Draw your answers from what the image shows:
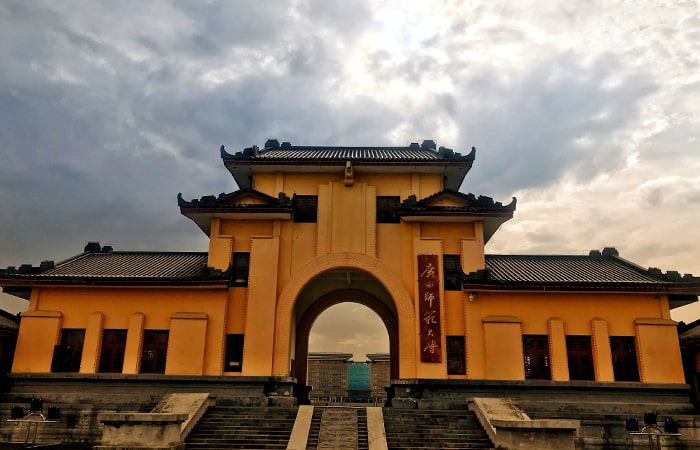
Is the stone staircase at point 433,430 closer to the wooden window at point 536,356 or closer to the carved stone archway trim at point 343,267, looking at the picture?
the carved stone archway trim at point 343,267

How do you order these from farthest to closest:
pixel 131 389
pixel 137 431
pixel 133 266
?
1. pixel 133 266
2. pixel 131 389
3. pixel 137 431

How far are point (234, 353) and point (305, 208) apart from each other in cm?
650

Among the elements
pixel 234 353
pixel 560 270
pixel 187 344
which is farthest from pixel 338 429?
pixel 560 270

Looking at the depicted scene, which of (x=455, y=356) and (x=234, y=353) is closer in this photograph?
(x=455, y=356)

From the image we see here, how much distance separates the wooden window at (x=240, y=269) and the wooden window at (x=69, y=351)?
5956 millimetres

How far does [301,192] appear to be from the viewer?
21.6 m

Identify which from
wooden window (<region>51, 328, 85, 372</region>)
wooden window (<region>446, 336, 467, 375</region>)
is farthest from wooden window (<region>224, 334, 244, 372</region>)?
wooden window (<region>446, 336, 467, 375</region>)

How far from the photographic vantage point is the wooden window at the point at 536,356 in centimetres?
1814

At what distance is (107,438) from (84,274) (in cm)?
863

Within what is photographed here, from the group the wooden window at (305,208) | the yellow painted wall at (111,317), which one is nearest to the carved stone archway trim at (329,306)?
the wooden window at (305,208)

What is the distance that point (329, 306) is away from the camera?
79.6 feet

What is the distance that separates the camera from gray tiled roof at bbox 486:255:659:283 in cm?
1923

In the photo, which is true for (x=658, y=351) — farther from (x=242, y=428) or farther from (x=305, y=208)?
(x=242, y=428)

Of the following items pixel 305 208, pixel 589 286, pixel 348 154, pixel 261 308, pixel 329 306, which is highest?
pixel 348 154
